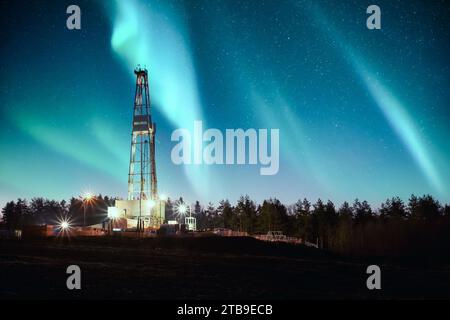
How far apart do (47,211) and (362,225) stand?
105556 millimetres

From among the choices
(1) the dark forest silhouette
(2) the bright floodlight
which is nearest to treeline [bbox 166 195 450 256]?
(1) the dark forest silhouette

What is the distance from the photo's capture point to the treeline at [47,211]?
126 metres

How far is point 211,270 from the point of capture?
917 inches

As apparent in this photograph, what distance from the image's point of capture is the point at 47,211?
5768 inches

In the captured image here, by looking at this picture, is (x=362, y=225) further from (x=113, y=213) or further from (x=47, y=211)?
(x=47, y=211)

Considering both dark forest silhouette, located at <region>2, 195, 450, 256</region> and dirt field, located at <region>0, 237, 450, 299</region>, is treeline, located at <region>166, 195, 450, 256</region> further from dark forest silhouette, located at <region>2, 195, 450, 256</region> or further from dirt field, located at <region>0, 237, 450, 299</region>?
dirt field, located at <region>0, 237, 450, 299</region>

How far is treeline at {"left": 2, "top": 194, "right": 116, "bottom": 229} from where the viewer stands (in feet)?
413

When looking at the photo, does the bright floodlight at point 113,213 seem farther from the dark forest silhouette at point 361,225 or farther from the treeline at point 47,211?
the treeline at point 47,211

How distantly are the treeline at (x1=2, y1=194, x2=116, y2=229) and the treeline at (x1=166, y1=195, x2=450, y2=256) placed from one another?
45377mm

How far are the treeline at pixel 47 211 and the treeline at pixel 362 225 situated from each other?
45.4m

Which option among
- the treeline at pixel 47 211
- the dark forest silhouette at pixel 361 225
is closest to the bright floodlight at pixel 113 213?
the dark forest silhouette at pixel 361 225

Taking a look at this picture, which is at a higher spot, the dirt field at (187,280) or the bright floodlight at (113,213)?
the bright floodlight at (113,213)

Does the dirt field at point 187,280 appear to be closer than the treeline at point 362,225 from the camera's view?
Yes
